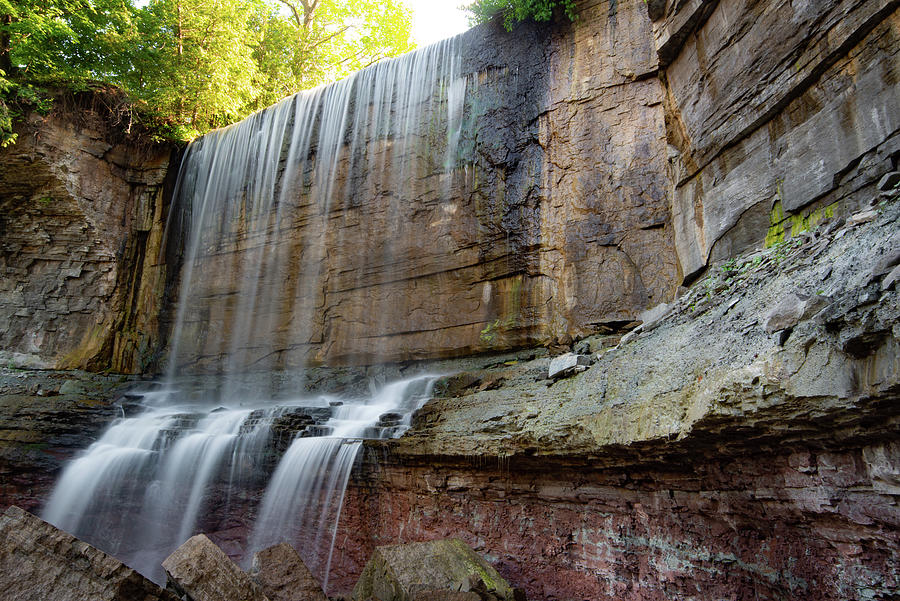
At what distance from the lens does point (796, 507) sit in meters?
4.14

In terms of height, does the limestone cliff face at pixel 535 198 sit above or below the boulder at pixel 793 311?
above

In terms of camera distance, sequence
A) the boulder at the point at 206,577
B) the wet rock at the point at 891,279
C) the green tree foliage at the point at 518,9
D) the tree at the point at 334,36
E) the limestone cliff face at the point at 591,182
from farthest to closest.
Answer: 1. the tree at the point at 334,36
2. the green tree foliage at the point at 518,9
3. the limestone cliff face at the point at 591,182
4. the boulder at the point at 206,577
5. the wet rock at the point at 891,279

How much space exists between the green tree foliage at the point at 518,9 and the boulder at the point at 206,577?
1201 centimetres

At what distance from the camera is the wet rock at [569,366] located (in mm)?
7326

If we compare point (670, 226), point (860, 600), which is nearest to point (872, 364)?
point (860, 600)

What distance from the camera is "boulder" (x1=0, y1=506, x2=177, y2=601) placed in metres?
3.58

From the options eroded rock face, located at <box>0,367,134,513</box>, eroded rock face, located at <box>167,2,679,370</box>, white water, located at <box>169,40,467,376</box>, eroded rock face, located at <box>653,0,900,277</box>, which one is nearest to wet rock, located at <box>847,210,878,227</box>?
eroded rock face, located at <box>653,0,900,277</box>

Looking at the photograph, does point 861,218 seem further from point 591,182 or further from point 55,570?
point 55,570

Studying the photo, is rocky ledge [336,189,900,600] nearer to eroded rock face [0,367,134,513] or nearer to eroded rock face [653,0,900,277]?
eroded rock face [653,0,900,277]

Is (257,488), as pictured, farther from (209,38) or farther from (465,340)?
(209,38)

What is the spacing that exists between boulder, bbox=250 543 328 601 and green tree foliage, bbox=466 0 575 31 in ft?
38.2

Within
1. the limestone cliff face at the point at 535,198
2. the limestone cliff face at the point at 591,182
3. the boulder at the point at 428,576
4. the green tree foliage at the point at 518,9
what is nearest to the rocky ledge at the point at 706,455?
the boulder at the point at 428,576

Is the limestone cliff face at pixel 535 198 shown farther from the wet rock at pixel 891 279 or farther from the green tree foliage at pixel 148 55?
the wet rock at pixel 891 279

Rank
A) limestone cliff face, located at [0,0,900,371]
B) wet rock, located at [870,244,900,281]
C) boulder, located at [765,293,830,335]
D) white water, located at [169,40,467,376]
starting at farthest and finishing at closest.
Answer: white water, located at [169,40,467,376] < limestone cliff face, located at [0,0,900,371] < boulder, located at [765,293,830,335] < wet rock, located at [870,244,900,281]
